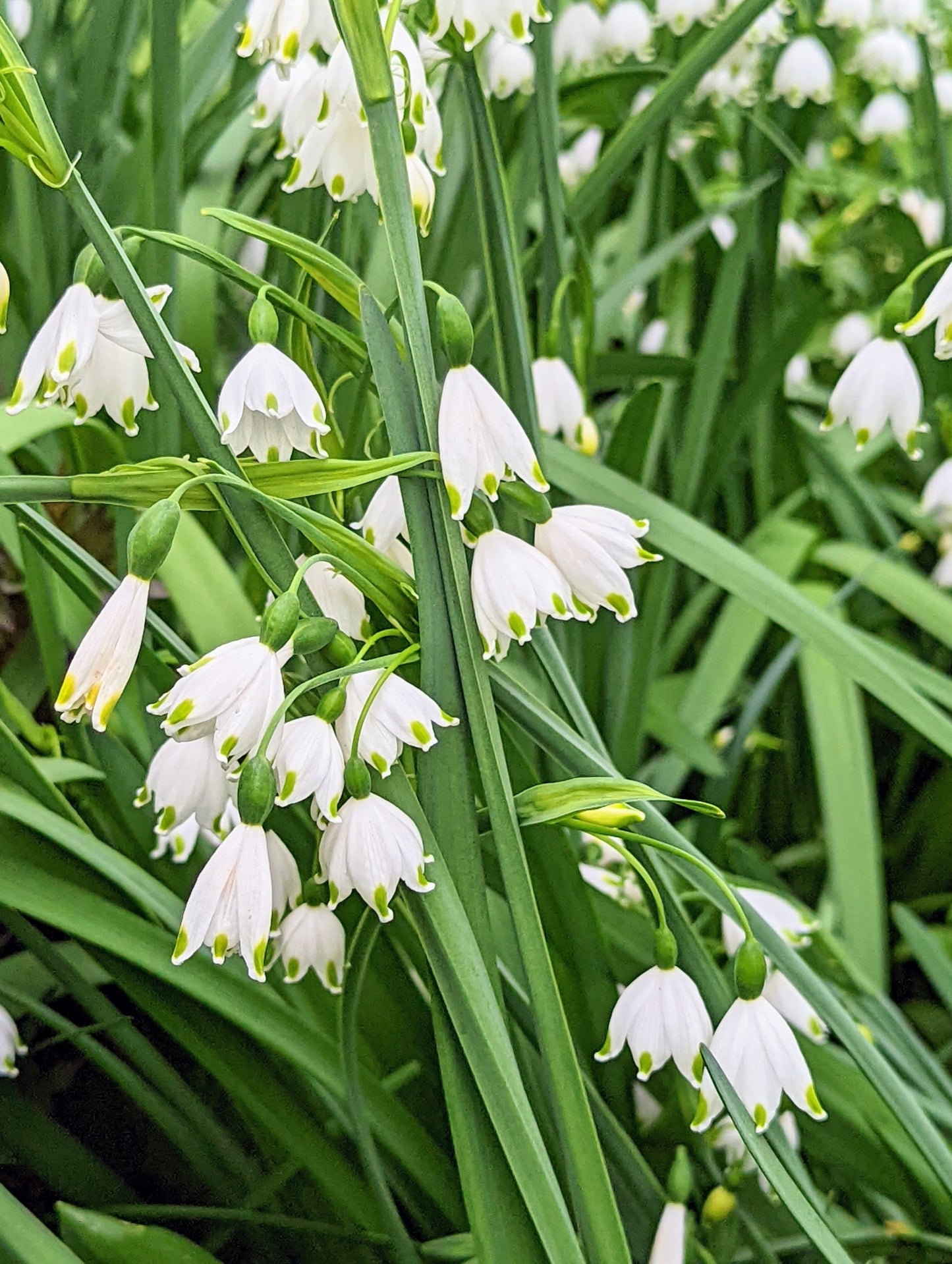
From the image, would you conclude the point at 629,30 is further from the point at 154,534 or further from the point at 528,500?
the point at 154,534

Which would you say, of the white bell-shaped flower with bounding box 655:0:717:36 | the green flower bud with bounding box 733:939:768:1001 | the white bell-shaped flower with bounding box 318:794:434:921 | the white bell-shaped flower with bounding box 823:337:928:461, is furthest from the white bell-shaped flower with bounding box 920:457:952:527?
the white bell-shaped flower with bounding box 318:794:434:921

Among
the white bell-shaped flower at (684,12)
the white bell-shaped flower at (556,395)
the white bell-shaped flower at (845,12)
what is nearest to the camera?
the white bell-shaped flower at (556,395)

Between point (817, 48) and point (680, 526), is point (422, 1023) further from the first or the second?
point (817, 48)

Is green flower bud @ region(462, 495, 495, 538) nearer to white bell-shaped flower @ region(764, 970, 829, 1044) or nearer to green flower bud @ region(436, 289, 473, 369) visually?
green flower bud @ region(436, 289, 473, 369)

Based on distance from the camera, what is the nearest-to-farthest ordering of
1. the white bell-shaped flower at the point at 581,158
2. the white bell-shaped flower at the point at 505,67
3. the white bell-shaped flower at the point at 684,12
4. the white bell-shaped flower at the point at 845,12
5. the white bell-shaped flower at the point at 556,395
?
the white bell-shaped flower at the point at 556,395 < the white bell-shaped flower at the point at 505,67 < the white bell-shaped flower at the point at 684,12 < the white bell-shaped flower at the point at 845,12 < the white bell-shaped flower at the point at 581,158

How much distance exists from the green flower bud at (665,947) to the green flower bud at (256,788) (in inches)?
8.7

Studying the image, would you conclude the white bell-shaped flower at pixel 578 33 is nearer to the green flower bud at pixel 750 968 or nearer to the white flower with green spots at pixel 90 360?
the white flower with green spots at pixel 90 360

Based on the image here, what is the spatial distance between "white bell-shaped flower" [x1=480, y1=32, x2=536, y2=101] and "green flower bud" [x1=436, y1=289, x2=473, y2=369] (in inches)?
26.9

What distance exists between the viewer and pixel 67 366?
52 cm

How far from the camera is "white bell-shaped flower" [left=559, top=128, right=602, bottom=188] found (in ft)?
5.33

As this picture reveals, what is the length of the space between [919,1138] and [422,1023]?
331 mm

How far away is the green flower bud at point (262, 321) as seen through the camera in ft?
1.82

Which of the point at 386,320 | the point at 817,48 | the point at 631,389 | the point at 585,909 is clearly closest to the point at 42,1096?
the point at 585,909

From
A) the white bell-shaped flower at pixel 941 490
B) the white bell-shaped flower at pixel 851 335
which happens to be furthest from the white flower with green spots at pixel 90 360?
the white bell-shaped flower at pixel 851 335
